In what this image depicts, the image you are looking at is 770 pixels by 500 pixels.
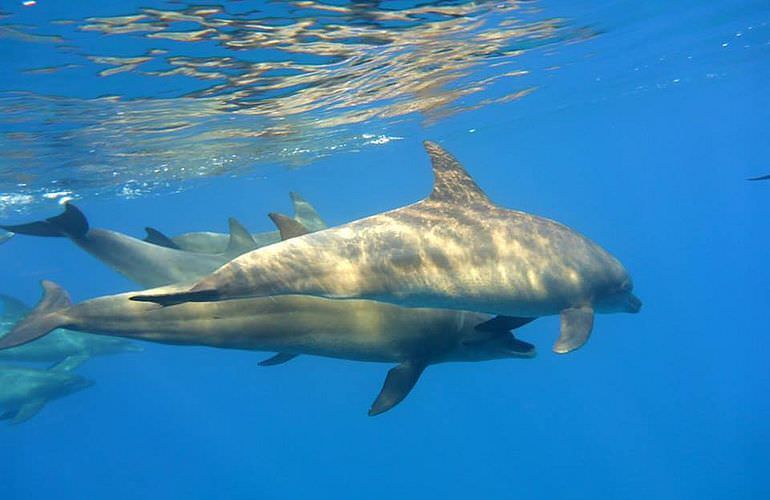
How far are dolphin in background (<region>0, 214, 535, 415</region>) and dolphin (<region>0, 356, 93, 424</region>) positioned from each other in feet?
45.1

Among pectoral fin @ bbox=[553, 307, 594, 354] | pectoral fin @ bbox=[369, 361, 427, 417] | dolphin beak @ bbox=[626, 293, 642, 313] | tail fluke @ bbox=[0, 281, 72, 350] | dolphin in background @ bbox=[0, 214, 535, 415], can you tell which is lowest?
dolphin beak @ bbox=[626, 293, 642, 313]

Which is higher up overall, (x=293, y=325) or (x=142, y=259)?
(x=142, y=259)

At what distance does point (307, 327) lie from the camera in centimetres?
758

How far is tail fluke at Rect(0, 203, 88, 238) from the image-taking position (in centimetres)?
910

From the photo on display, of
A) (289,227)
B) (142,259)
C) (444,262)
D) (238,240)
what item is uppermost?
(289,227)

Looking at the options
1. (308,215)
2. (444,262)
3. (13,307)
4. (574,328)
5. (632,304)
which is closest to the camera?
(444,262)

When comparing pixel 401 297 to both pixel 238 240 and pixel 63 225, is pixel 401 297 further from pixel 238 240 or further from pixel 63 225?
pixel 63 225

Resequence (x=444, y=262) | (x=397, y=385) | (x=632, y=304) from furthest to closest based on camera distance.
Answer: (x=632, y=304) < (x=397, y=385) < (x=444, y=262)

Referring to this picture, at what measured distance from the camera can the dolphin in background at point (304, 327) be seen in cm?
730

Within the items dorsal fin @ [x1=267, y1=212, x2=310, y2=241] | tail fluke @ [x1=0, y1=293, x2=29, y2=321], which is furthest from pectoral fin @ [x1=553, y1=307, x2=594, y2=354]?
tail fluke @ [x1=0, y1=293, x2=29, y2=321]

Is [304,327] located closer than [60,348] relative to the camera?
Yes

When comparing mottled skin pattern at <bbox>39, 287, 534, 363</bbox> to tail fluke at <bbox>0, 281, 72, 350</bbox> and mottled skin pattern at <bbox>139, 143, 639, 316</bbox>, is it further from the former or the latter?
mottled skin pattern at <bbox>139, 143, 639, 316</bbox>

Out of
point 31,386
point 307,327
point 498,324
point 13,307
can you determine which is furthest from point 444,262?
point 31,386

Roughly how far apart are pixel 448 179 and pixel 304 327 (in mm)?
2410
